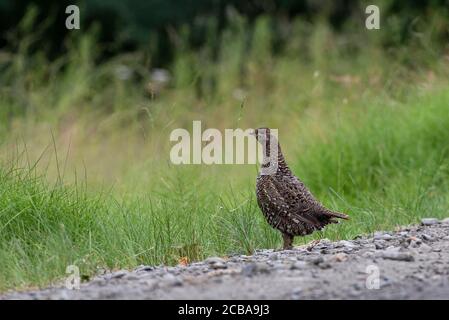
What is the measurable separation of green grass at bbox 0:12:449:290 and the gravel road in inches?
18.9

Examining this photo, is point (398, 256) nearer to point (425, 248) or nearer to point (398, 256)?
point (398, 256)

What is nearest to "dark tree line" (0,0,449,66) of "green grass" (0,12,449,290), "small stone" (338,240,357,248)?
"green grass" (0,12,449,290)

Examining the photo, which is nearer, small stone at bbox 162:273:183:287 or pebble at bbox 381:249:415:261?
small stone at bbox 162:273:183:287

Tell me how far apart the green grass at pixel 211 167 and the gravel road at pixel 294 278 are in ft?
1.58

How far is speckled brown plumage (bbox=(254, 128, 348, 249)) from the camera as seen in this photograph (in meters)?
6.35

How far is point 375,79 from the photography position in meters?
10.4

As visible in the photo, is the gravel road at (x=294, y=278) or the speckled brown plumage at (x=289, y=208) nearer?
the gravel road at (x=294, y=278)

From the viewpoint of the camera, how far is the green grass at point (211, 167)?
6219mm

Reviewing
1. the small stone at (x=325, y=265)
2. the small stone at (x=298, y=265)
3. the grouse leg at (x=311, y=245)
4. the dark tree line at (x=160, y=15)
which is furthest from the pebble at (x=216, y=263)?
the dark tree line at (x=160, y=15)

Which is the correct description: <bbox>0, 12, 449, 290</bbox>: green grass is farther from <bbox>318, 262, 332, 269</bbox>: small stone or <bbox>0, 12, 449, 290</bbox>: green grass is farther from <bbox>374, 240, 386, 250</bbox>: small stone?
<bbox>318, 262, 332, 269</bbox>: small stone

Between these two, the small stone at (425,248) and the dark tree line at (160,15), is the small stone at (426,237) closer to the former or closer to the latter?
the small stone at (425,248)

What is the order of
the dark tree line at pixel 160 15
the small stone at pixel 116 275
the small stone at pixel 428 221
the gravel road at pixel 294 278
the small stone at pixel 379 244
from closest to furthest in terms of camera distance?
the gravel road at pixel 294 278, the small stone at pixel 116 275, the small stone at pixel 379 244, the small stone at pixel 428 221, the dark tree line at pixel 160 15

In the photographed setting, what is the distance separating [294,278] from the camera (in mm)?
5098
